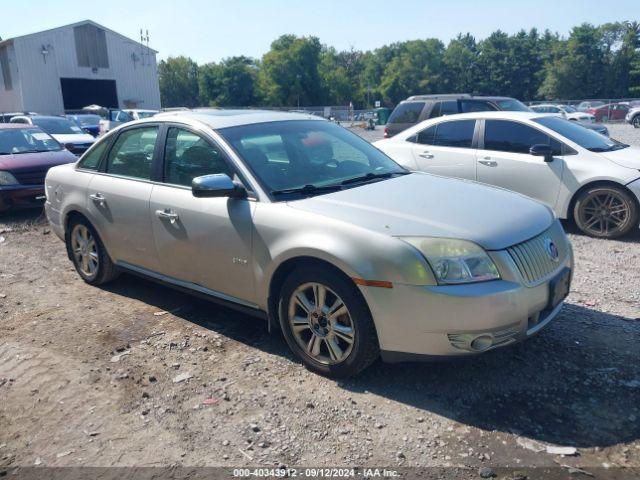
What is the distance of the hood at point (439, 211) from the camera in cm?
341

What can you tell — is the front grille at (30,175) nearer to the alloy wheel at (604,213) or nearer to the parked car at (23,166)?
the parked car at (23,166)

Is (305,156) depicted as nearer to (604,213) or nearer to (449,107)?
(604,213)

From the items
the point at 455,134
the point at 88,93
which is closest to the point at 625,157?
the point at 455,134

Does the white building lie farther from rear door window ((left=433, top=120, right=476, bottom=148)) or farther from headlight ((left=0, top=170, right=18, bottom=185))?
rear door window ((left=433, top=120, right=476, bottom=148))

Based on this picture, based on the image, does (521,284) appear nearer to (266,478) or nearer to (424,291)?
(424,291)

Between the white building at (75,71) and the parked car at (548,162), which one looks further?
the white building at (75,71)

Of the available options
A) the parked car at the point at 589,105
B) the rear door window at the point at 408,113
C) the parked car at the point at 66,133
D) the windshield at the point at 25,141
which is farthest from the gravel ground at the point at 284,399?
the parked car at the point at 589,105

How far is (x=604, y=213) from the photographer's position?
Answer: 700 centimetres

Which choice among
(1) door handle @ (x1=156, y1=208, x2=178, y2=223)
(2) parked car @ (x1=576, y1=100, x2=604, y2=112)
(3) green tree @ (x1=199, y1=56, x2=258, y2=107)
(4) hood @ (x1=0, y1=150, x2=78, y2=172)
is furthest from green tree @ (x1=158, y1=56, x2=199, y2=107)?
(1) door handle @ (x1=156, y1=208, x2=178, y2=223)

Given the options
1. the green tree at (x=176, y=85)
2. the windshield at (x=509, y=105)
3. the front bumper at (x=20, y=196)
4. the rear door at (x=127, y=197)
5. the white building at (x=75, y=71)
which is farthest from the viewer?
the green tree at (x=176, y=85)

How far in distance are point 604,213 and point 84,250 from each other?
239 inches

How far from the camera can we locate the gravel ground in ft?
9.98

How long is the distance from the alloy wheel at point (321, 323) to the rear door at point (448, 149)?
4774mm

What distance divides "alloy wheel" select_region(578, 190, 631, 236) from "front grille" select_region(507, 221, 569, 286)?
365 cm
